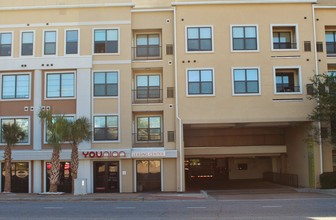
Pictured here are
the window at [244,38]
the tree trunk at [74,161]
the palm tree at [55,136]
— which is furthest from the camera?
the window at [244,38]

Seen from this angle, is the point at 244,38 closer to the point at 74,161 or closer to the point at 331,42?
the point at 331,42

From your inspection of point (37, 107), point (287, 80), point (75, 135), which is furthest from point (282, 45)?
point (37, 107)

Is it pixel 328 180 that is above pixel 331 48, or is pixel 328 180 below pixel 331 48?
below

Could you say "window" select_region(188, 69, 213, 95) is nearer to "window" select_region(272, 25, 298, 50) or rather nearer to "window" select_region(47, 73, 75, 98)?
"window" select_region(272, 25, 298, 50)

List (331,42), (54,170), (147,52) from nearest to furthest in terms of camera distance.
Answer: (54,170) → (147,52) → (331,42)

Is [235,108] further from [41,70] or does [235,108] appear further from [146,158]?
[41,70]

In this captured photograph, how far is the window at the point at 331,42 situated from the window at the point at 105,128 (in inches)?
667

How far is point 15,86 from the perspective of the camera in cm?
3291

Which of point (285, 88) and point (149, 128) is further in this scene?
point (149, 128)

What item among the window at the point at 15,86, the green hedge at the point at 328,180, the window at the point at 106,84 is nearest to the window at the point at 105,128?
the window at the point at 106,84

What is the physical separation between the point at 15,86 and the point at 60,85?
3.41 metres

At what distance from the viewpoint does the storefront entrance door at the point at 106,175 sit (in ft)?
106

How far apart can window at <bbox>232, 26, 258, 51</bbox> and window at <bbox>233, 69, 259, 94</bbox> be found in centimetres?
177

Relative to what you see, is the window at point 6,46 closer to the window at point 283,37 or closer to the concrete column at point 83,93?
the concrete column at point 83,93
